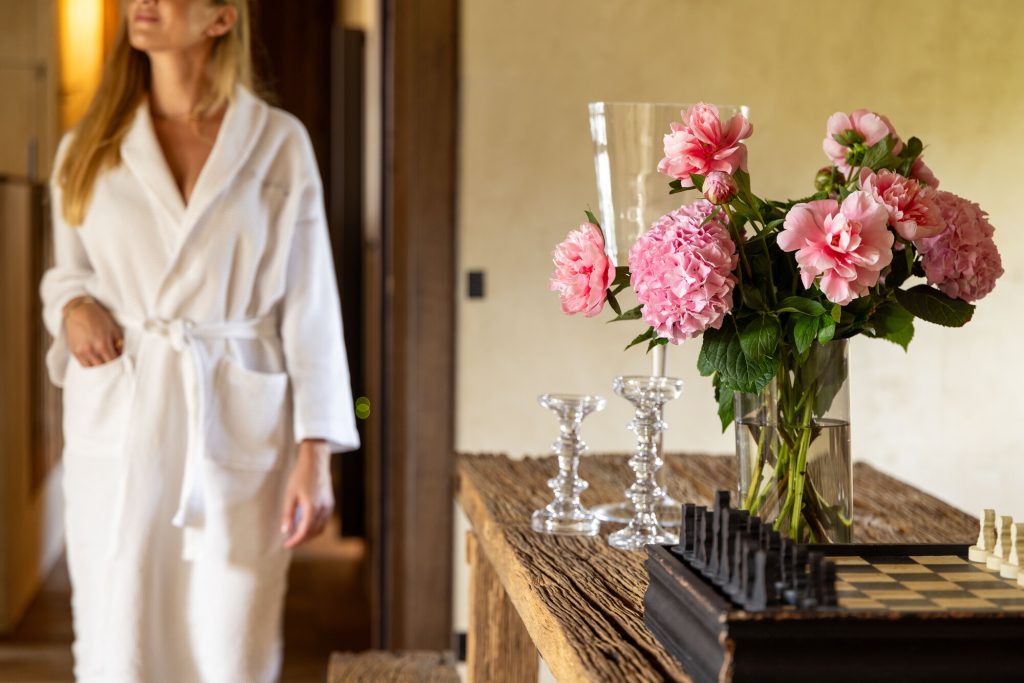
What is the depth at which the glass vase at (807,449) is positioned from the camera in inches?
44.5

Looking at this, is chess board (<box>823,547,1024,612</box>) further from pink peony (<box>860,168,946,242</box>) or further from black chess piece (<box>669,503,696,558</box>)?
pink peony (<box>860,168,946,242</box>)

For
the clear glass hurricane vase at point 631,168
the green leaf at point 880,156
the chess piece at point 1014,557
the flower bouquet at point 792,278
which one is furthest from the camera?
the clear glass hurricane vase at point 631,168

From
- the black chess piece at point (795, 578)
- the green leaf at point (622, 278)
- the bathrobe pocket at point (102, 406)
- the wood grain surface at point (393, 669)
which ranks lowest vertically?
the wood grain surface at point (393, 669)

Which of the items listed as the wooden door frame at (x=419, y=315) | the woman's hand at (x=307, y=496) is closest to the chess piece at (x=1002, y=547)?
the woman's hand at (x=307, y=496)

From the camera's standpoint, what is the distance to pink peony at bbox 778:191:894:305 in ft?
3.22

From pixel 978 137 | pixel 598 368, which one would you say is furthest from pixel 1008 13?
pixel 598 368

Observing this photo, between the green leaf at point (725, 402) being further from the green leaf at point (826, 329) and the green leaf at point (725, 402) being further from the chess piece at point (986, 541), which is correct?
the chess piece at point (986, 541)

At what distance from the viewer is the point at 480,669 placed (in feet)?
5.69

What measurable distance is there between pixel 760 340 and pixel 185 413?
114 centimetres

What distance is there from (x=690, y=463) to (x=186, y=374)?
0.76 metres

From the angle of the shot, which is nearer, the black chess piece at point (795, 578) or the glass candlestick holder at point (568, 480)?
the black chess piece at point (795, 578)

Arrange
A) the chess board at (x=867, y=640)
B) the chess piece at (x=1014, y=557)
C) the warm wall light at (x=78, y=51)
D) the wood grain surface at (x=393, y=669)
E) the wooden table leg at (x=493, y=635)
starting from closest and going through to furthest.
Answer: the chess board at (x=867, y=640)
the chess piece at (x=1014, y=557)
the wooden table leg at (x=493, y=635)
the wood grain surface at (x=393, y=669)
the warm wall light at (x=78, y=51)

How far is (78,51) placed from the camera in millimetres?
5160

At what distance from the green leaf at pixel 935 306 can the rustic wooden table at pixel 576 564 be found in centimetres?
31
